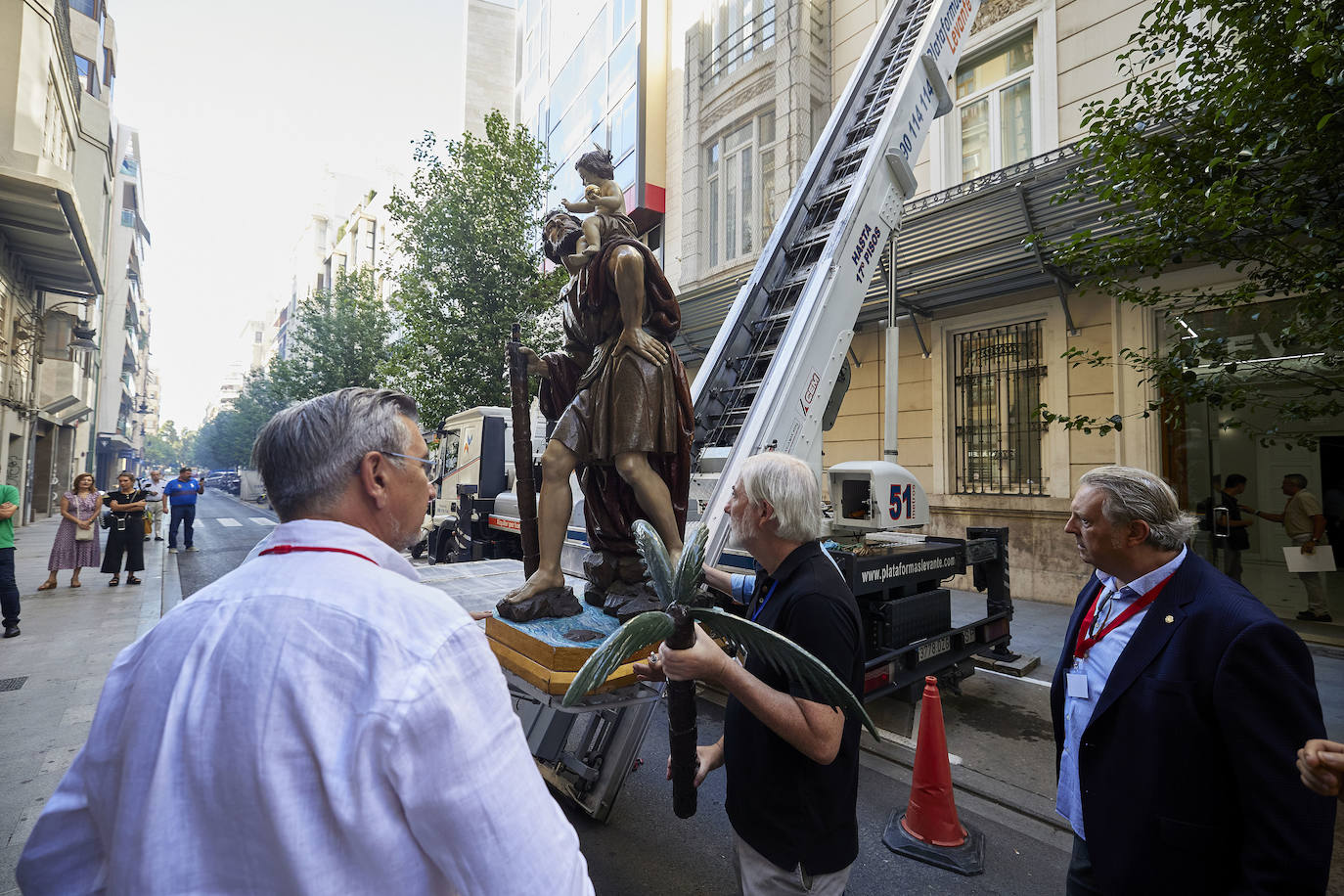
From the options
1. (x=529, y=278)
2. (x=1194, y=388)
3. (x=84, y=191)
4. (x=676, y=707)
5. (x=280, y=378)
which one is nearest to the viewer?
(x=676, y=707)

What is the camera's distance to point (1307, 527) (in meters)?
7.29

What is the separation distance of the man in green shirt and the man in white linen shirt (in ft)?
26.4

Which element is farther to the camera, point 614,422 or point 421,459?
point 614,422

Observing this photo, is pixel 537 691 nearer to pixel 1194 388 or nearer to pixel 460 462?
pixel 1194 388

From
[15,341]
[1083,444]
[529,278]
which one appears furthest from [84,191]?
[1083,444]

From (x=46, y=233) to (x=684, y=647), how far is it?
62.7 feet

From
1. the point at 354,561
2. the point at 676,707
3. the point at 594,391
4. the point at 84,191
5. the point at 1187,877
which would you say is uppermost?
the point at 84,191

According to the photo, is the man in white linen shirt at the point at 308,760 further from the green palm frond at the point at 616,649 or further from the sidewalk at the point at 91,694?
the sidewalk at the point at 91,694

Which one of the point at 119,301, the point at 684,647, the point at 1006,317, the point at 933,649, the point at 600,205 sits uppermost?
the point at 119,301

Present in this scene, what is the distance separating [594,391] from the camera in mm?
3193

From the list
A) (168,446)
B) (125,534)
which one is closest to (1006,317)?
(125,534)

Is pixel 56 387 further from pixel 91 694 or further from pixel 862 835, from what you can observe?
pixel 862 835

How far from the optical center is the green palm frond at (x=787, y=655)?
1.29m

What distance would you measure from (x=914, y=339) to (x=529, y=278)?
27.7 ft
